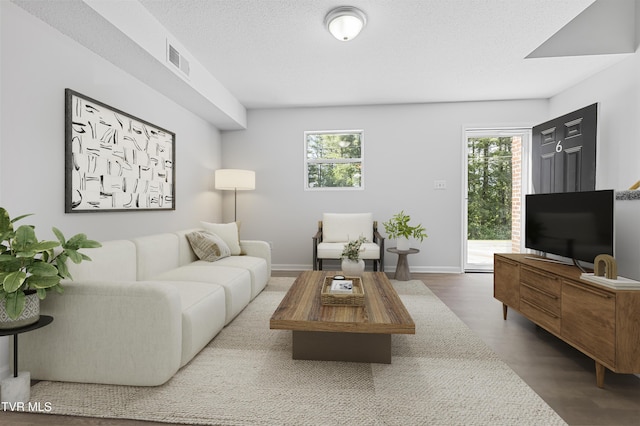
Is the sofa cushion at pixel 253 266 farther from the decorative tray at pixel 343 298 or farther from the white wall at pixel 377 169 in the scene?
the white wall at pixel 377 169

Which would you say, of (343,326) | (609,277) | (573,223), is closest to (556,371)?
(609,277)

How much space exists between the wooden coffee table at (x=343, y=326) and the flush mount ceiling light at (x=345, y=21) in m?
2.07

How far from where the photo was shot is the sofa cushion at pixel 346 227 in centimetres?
441

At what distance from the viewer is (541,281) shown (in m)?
2.23

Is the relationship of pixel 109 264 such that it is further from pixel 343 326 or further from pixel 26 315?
pixel 343 326

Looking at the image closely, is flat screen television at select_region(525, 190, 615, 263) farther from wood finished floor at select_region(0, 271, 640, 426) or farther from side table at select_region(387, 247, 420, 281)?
side table at select_region(387, 247, 420, 281)

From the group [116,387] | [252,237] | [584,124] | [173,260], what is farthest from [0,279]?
[584,124]

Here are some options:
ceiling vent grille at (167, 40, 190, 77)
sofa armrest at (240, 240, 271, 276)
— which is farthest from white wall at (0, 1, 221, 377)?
sofa armrest at (240, 240, 271, 276)

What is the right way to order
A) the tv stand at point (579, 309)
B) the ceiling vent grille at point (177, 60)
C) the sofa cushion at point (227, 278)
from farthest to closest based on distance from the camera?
the ceiling vent grille at point (177, 60) < the sofa cushion at point (227, 278) < the tv stand at point (579, 309)

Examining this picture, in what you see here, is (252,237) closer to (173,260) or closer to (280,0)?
(173,260)

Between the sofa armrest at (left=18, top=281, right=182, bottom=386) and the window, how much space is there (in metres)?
3.38

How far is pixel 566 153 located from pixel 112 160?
459 centimetres

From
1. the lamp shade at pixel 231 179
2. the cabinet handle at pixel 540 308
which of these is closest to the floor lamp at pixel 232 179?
the lamp shade at pixel 231 179

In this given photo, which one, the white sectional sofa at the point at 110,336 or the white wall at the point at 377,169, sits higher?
the white wall at the point at 377,169
